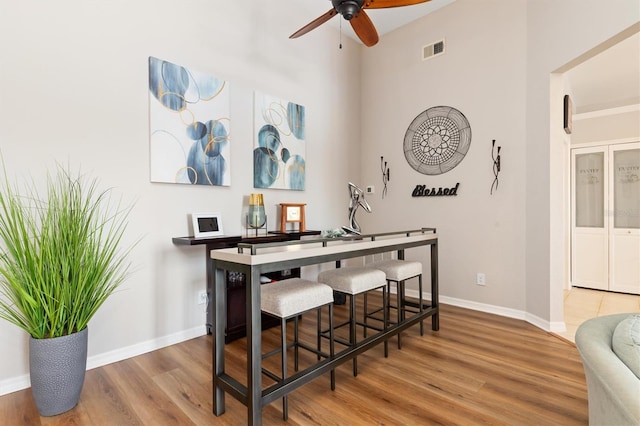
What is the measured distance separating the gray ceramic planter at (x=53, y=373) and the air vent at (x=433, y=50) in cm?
422

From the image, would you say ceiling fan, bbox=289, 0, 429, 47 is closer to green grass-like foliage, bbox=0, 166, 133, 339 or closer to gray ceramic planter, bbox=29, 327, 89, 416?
green grass-like foliage, bbox=0, 166, 133, 339

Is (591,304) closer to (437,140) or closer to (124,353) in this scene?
(437,140)

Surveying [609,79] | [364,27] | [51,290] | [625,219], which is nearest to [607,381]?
[51,290]

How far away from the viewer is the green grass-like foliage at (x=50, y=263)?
66.2 inches

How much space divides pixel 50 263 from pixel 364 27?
2584mm

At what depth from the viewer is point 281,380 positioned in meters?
1.64

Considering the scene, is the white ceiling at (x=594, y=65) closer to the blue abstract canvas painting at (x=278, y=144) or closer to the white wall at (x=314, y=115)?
the white wall at (x=314, y=115)

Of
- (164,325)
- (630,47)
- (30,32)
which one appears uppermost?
(630,47)

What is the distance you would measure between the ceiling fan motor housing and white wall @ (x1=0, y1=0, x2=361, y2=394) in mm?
1295

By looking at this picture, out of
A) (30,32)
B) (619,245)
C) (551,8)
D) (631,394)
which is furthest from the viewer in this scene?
(619,245)

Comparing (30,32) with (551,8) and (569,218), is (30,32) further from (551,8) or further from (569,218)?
(569,218)

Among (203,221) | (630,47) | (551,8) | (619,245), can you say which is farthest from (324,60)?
(619,245)

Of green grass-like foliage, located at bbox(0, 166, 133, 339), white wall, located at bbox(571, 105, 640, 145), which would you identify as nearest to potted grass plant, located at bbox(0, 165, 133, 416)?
green grass-like foliage, located at bbox(0, 166, 133, 339)

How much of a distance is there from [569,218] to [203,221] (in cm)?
497
